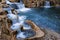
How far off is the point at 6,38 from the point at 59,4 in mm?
14333

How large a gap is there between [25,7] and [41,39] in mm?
11383

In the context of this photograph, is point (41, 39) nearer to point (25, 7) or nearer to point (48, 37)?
point (48, 37)

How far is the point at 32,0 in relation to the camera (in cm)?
1802

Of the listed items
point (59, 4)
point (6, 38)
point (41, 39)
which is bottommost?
point (59, 4)

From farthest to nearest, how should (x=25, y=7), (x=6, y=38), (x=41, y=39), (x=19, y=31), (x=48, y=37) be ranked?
(x=25, y=7) → (x=19, y=31) → (x=48, y=37) → (x=41, y=39) → (x=6, y=38)

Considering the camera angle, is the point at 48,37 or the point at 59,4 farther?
the point at 59,4

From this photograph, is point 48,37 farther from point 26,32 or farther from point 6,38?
point 6,38

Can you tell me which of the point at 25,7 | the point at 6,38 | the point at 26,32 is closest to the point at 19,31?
the point at 26,32

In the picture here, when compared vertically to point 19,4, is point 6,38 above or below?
above

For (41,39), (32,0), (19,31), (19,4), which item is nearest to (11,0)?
(19,4)

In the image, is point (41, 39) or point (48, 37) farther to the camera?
point (48, 37)

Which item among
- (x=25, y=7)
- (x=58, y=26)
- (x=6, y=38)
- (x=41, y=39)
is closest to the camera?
(x=6, y=38)

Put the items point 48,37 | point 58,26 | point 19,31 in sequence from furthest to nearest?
point 58,26 < point 19,31 < point 48,37

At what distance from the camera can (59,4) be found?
1864 centimetres
